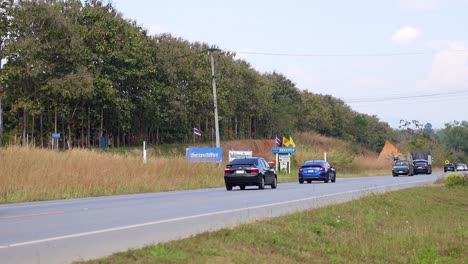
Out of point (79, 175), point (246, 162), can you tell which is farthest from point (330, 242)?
point (246, 162)


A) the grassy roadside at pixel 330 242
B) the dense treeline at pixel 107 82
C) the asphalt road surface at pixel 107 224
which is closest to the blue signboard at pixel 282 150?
the dense treeline at pixel 107 82

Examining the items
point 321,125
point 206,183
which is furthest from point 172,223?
point 321,125

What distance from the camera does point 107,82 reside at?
55.2 m

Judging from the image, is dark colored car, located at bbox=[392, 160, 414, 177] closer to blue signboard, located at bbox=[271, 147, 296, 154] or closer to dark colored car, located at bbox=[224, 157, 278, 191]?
blue signboard, located at bbox=[271, 147, 296, 154]

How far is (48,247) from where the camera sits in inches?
455

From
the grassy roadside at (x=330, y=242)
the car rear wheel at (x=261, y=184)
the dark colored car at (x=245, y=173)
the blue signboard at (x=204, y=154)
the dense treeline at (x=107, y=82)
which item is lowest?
the grassy roadside at (x=330, y=242)

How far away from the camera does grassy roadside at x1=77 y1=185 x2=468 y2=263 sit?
10406 millimetres

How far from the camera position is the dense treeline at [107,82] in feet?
163

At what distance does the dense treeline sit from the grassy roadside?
35.6 m

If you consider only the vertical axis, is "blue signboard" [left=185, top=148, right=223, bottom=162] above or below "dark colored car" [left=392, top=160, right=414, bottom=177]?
above

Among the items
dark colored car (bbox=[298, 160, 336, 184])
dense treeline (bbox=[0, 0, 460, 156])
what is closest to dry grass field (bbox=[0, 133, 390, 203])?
dark colored car (bbox=[298, 160, 336, 184])

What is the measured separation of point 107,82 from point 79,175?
2657cm

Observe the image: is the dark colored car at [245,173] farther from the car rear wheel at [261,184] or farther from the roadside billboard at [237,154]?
the roadside billboard at [237,154]

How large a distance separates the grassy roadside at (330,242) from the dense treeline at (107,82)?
1403 inches
